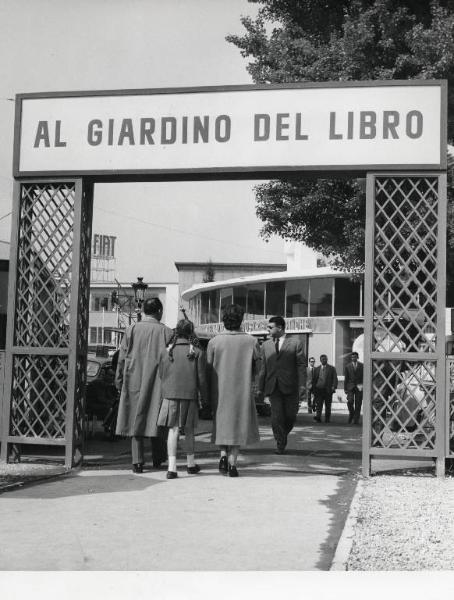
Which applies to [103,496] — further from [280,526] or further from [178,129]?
[178,129]

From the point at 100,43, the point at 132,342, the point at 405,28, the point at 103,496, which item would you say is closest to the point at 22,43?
the point at 100,43

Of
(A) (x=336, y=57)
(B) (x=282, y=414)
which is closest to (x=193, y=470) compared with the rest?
(B) (x=282, y=414)

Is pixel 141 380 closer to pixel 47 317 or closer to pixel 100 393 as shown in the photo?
pixel 47 317

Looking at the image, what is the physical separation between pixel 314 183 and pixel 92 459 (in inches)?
353

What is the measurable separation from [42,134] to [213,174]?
2.00 meters

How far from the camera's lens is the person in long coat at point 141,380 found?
29.3 ft

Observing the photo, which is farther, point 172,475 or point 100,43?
point 172,475

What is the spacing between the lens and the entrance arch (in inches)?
351

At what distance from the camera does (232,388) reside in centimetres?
887

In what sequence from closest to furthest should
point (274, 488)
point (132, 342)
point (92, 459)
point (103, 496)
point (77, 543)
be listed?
point (77, 543) → point (103, 496) → point (274, 488) → point (132, 342) → point (92, 459)

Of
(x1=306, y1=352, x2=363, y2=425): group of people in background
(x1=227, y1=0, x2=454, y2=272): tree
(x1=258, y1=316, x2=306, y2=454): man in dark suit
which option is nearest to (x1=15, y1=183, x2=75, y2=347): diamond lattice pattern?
(x1=258, y1=316, x2=306, y2=454): man in dark suit

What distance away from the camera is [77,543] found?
219 inches

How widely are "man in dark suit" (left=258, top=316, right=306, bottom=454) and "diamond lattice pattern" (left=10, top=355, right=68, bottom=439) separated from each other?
272cm

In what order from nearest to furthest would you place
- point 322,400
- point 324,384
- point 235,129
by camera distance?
point 235,129
point 322,400
point 324,384
